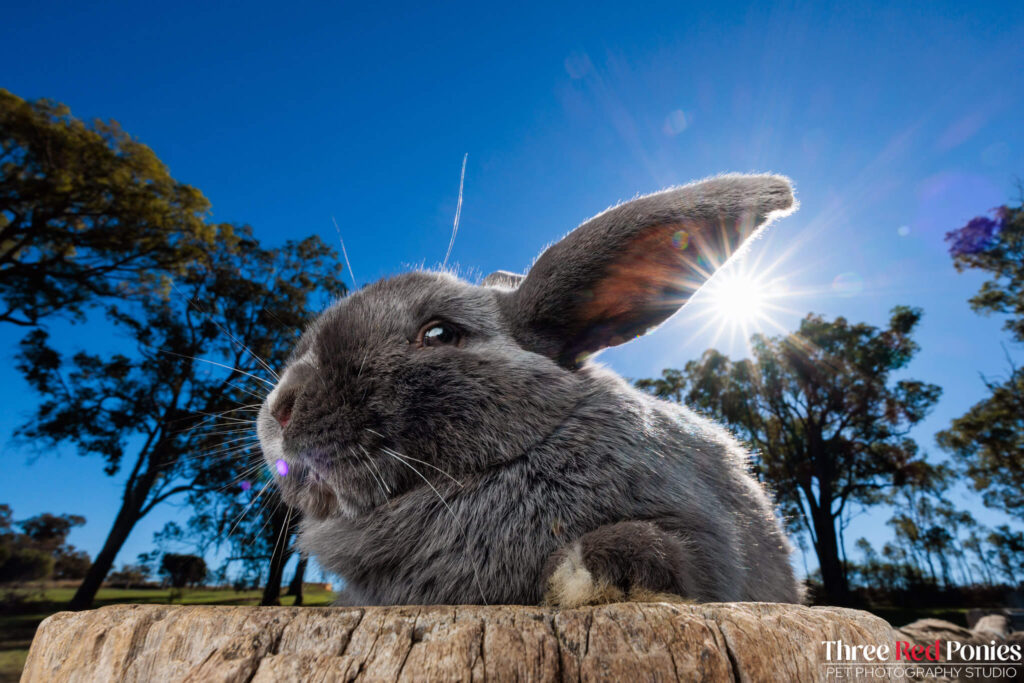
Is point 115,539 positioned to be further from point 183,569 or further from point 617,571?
point 617,571

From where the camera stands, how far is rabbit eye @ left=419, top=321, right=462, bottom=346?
10.3ft

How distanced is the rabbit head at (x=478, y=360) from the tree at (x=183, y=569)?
13.1 metres

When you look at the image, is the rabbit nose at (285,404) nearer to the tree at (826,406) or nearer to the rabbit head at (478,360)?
the rabbit head at (478,360)

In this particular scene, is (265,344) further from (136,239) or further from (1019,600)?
(1019,600)

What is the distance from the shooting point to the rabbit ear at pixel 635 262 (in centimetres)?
260

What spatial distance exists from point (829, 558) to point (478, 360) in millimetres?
29875

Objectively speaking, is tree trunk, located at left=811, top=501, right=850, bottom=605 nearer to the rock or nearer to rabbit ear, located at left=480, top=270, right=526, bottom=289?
rabbit ear, located at left=480, top=270, right=526, bottom=289

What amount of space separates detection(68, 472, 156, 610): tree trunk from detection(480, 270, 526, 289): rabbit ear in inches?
679

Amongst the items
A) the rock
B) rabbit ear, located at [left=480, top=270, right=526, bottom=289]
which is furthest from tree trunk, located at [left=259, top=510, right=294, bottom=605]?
rabbit ear, located at [left=480, top=270, right=526, bottom=289]

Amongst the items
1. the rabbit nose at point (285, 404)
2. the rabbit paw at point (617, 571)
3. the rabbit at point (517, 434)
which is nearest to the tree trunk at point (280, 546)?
the rabbit at point (517, 434)

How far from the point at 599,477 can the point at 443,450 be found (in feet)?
2.65

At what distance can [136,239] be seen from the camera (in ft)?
65.1

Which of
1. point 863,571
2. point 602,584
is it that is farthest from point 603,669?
point 863,571

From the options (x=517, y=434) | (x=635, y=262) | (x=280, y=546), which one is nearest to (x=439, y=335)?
(x=517, y=434)
